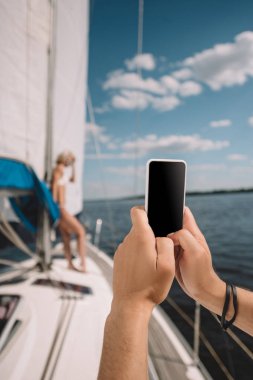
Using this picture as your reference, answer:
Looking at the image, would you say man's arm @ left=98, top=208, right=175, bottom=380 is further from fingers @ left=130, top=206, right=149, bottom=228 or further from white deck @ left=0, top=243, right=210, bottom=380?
white deck @ left=0, top=243, right=210, bottom=380

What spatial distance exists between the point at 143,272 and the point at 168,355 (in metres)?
1.89

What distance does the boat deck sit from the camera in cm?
177

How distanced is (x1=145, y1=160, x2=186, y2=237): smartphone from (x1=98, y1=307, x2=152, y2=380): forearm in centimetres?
26

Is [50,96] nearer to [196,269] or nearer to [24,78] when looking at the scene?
[24,78]

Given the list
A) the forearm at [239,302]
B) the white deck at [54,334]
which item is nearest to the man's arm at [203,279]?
the forearm at [239,302]

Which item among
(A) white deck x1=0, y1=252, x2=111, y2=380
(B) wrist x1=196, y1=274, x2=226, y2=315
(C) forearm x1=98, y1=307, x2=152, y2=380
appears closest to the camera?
(C) forearm x1=98, y1=307, x2=152, y2=380

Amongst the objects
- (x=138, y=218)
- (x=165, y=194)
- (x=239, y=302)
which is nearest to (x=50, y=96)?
(x=165, y=194)

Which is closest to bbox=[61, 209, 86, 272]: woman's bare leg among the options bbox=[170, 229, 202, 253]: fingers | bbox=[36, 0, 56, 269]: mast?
bbox=[36, 0, 56, 269]: mast

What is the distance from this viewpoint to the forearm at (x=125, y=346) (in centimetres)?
42

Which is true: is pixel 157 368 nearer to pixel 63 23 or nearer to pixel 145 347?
pixel 145 347

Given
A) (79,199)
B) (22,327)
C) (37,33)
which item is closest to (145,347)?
(22,327)

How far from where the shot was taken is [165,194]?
709mm

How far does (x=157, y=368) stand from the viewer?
5.93ft

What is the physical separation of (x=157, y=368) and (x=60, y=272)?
232cm
